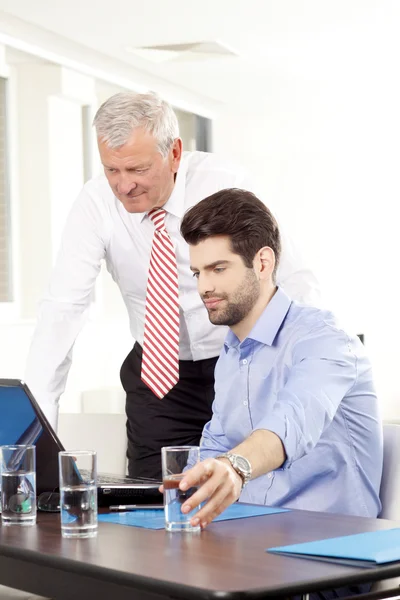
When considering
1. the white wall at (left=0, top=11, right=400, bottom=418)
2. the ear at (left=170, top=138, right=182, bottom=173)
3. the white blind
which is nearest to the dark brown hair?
the ear at (left=170, top=138, right=182, bottom=173)

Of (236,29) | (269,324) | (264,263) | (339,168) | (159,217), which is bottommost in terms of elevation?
(269,324)

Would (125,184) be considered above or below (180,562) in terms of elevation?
above

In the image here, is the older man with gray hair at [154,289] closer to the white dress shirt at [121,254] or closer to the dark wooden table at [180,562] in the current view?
the white dress shirt at [121,254]

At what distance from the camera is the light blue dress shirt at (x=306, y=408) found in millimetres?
1740

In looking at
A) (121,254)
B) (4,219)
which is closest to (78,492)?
(121,254)

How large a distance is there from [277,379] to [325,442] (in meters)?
0.18

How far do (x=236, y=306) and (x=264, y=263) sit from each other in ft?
0.41

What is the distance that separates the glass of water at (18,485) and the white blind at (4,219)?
14.4 feet

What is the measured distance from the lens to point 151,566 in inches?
48.1

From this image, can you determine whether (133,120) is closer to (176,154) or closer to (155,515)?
(176,154)

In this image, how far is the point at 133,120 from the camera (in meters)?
2.51

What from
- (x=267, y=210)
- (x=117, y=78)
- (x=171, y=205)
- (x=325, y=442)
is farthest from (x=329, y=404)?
(x=117, y=78)

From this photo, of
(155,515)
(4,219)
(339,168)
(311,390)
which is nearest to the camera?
(155,515)

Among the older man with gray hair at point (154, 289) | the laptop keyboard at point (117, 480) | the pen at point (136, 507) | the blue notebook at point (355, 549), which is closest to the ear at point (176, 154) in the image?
the older man with gray hair at point (154, 289)
